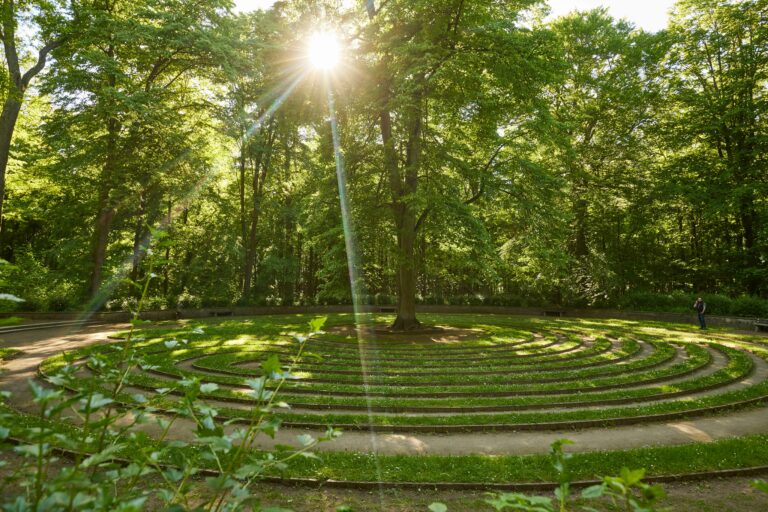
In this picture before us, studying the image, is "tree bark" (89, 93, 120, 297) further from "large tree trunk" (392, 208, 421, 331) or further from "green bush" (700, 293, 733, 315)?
"green bush" (700, 293, 733, 315)

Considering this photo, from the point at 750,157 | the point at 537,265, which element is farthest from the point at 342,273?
the point at 750,157

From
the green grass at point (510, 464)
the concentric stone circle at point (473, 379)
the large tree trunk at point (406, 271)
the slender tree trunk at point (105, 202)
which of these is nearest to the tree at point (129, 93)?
the slender tree trunk at point (105, 202)

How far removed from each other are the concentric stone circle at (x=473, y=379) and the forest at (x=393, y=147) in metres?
4.76

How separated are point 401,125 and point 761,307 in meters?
22.5

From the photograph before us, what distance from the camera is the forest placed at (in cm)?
1708

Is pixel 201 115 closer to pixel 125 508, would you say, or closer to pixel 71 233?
pixel 71 233

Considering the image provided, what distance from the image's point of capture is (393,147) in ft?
63.2

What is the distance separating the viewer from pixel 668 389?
1030 cm

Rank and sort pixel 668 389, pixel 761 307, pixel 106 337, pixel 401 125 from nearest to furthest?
1. pixel 668 389
2. pixel 106 337
3. pixel 401 125
4. pixel 761 307

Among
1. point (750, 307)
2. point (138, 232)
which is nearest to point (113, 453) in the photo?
point (750, 307)

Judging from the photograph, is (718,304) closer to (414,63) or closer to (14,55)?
(414,63)

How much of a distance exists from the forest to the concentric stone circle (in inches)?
188

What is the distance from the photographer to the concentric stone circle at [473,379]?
27.4ft

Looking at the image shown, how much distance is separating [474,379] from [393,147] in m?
11.7
